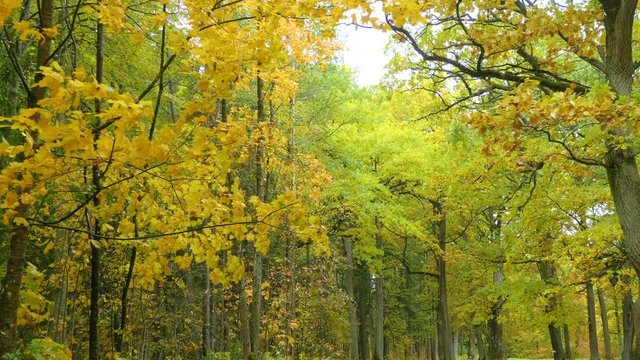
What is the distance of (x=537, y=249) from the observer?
12.7m

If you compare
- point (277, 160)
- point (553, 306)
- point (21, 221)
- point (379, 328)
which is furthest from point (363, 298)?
point (21, 221)

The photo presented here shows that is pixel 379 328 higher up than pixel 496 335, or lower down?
higher up

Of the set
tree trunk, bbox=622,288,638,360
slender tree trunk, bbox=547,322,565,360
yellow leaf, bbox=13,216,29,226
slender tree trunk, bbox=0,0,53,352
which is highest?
yellow leaf, bbox=13,216,29,226

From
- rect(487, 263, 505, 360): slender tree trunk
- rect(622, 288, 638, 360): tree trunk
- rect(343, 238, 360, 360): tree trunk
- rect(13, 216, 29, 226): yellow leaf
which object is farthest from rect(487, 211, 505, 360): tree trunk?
rect(13, 216, 29, 226): yellow leaf

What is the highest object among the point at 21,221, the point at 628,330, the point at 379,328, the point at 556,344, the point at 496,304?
the point at 21,221

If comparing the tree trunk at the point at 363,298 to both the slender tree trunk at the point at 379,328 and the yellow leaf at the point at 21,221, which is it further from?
the yellow leaf at the point at 21,221

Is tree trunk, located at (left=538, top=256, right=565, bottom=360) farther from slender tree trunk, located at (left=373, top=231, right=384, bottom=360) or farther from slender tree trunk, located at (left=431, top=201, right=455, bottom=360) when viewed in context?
slender tree trunk, located at (left=373, top=231, right=384, bottom=360)

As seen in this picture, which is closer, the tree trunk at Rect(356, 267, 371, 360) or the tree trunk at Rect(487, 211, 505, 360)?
the tree trunk at Rect(487, 211, 505, 360)

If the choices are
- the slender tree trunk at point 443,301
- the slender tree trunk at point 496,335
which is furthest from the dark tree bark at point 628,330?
the slender tree trunk at point 443,301

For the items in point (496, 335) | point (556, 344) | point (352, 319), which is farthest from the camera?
point (496, 335)

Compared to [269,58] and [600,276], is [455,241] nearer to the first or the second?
[600,276]

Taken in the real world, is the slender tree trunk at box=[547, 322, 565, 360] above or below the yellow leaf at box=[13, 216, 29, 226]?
below

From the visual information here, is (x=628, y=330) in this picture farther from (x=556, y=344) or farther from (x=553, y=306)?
(x=556, y=344)

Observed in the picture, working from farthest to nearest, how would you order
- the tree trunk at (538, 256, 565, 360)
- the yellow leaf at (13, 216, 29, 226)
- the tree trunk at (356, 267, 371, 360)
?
1. the tree trunk at (356, 267, 371, 360)
2. the tree trunk at (538, 256, 565, 360)
3. the yellow leaf at (13, 216, 29, 226)
